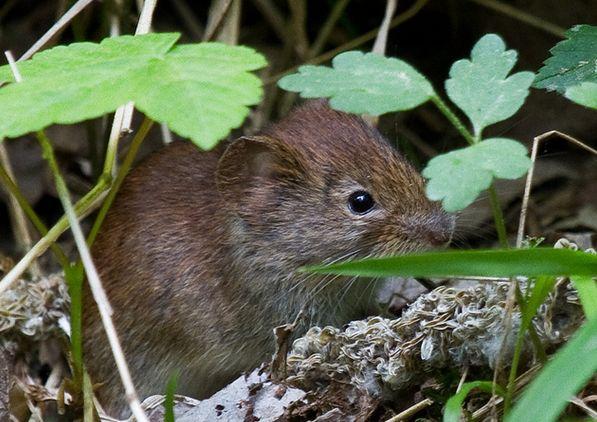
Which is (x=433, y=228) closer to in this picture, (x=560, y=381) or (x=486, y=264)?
(x=486, y=264)

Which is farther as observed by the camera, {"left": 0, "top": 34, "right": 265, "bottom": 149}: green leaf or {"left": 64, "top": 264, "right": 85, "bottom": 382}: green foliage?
{"left": 64, "top": 264, "right": 85, "bottom": 382}: green foliage

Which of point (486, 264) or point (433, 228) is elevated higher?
point (486, 264)

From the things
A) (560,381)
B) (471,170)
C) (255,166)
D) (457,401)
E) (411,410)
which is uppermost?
(471,170)

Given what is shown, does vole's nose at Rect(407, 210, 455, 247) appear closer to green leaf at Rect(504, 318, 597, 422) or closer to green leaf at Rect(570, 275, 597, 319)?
green leaf at Rect(570, 275, 597, 319)

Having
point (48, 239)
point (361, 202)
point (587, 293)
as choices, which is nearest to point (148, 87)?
point (48, 239)

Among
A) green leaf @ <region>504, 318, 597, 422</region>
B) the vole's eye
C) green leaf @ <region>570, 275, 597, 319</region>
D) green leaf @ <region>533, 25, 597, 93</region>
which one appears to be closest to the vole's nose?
the vole's eye

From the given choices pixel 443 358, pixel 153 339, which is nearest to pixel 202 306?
pixel 153 339
